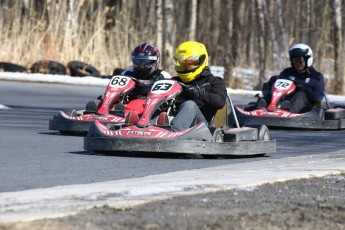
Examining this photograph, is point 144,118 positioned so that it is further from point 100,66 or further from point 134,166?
point 100,66

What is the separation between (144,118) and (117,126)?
1.55ft

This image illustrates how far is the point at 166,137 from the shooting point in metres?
10.9

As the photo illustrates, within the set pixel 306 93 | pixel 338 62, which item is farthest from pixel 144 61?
pixel 338 62

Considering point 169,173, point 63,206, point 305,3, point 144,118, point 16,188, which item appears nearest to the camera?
point 63,206

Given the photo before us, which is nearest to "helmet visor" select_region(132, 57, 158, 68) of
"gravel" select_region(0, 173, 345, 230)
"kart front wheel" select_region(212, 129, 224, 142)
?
"kart front wheel" select_region(212, 129, 224, 142)

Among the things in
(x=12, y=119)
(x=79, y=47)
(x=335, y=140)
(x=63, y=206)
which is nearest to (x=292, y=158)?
(x=335, y=140)

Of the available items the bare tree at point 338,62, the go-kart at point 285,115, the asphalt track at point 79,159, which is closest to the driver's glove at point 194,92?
the asphalt track at point 79,159

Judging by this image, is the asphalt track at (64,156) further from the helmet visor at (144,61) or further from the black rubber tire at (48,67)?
the black rubber tire at (48,67)

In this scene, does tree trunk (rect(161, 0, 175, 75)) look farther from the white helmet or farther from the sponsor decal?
the sponsor decal

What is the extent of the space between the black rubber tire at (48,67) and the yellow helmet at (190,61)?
13.6m

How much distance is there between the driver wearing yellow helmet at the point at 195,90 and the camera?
11.3 m

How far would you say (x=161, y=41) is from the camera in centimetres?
2880

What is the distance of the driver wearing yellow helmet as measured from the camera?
1131 cm

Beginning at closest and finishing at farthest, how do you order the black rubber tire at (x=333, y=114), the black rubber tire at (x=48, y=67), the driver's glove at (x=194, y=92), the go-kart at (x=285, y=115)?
1. the driver's glove at (x=194, y=92)
2. the go-kart at (x=285, y=115)
3. the black rubber tire at (x=333, y=114)
4. the black rubber tire at (x=48, y=67)
